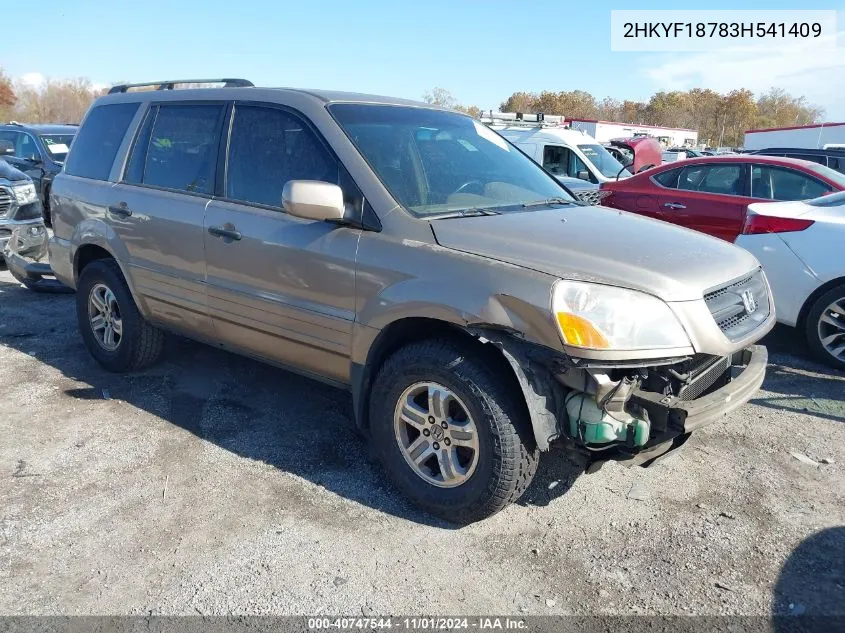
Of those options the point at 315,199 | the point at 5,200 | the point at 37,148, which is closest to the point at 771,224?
the point at 315,199

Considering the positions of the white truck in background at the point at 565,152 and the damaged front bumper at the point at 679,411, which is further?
the white truck in background at the point at 565,152

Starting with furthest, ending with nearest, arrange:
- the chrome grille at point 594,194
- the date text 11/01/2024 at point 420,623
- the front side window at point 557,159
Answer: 1. the front side window at point 557,159
2. the chrome grille at point 594,194
3. the date text 11/01/2024 at point 420,623

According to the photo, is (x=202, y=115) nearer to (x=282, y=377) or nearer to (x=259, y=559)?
(x=282, y=377)

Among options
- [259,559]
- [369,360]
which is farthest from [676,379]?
[259,559]

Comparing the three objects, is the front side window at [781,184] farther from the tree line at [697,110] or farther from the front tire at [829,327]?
the tree line at [697,110]

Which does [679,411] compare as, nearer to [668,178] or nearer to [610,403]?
[610,403]

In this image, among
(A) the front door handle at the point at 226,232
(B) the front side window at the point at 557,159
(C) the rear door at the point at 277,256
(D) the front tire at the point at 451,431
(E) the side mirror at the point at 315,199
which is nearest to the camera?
(D) the front tire at the point at 451,431

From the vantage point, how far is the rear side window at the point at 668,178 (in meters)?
7.95

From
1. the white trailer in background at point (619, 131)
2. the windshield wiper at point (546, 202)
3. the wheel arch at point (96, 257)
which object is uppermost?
the white trailer in background at point (619, 131)

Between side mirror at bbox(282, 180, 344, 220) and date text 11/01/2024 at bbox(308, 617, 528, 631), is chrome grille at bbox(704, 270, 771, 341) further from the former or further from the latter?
side mirror at bbox(282, 180, 344, 220)

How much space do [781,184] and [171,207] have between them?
6.40 meters

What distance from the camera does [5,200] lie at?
8078 millimetres

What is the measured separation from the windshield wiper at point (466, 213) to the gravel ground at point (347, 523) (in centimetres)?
142

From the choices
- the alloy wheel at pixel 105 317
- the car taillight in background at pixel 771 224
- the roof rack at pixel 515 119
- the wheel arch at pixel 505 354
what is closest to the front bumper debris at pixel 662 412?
the wheel arch at pixel 505 354
